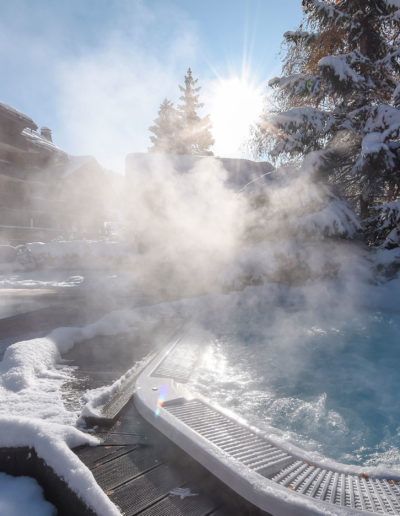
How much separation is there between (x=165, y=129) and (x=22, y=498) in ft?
98.3

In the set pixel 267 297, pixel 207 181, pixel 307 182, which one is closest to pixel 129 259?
pixel 207 181

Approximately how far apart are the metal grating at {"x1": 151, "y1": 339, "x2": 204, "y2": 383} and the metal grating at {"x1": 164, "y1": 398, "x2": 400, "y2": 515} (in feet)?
2.88

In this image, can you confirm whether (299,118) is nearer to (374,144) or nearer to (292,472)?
(374,144)

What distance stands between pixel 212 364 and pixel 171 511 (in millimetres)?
2649

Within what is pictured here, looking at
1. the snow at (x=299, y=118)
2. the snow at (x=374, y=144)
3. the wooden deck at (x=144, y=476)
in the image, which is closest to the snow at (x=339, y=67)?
the snow at (x=299, y=118)

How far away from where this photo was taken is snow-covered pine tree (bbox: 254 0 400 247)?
6.74 metres

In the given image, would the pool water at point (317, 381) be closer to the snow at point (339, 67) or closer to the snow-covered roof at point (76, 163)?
the snow at point (339, 67)

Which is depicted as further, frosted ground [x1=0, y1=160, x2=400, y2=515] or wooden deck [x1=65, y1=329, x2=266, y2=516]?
frosted ground [x1=0, y1=160, x2=400, y2=515]

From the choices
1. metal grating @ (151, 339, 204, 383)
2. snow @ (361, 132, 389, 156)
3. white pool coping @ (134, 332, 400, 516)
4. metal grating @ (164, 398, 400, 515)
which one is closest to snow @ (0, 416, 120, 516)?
white pool coping @ (134, 332, 400, 516)

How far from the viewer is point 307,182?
7.67 meters

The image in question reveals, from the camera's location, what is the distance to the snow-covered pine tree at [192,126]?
90.8 ft

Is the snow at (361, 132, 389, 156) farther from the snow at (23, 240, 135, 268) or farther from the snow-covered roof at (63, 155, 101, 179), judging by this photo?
the snow-covered roof at (63, 155, 101, 179)

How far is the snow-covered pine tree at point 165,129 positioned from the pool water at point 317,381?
81.4 ft

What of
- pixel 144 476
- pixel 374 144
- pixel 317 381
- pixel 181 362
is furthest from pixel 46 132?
pixel 144 476
